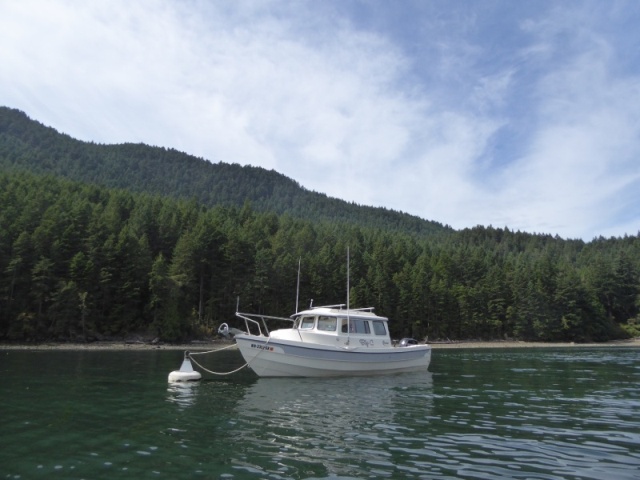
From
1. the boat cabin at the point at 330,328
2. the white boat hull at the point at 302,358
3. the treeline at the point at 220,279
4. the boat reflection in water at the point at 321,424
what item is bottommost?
the boat reflection in water at the point at 321,424

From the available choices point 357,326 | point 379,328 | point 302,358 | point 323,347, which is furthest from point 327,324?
point 379,328

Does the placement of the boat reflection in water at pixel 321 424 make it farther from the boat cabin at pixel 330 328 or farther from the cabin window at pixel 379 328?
the cabin window at pixel 379 328

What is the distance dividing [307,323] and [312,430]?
14061 millimetres

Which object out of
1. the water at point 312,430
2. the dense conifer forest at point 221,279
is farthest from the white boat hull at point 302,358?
the dense conifer forest at point 221,279

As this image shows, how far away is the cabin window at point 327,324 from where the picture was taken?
88.9ft

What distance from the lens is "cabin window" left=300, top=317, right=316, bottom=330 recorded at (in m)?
27.3

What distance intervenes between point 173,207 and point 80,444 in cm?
9622

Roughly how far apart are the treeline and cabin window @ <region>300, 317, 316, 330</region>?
44.4 metres

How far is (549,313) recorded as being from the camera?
102 metres

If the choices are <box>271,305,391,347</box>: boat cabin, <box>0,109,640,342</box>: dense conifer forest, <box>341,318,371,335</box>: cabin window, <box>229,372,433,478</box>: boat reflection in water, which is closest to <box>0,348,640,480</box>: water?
<box>229,372,433,478</box>: boat reflection in water

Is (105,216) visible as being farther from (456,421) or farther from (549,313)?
(549,313)

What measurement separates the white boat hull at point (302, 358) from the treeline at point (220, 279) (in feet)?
148

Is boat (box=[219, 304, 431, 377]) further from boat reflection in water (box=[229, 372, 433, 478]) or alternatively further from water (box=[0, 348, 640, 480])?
water (box=[0, 348, 640, 480])

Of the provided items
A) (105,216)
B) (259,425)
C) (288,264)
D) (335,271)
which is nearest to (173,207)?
(105,216)
